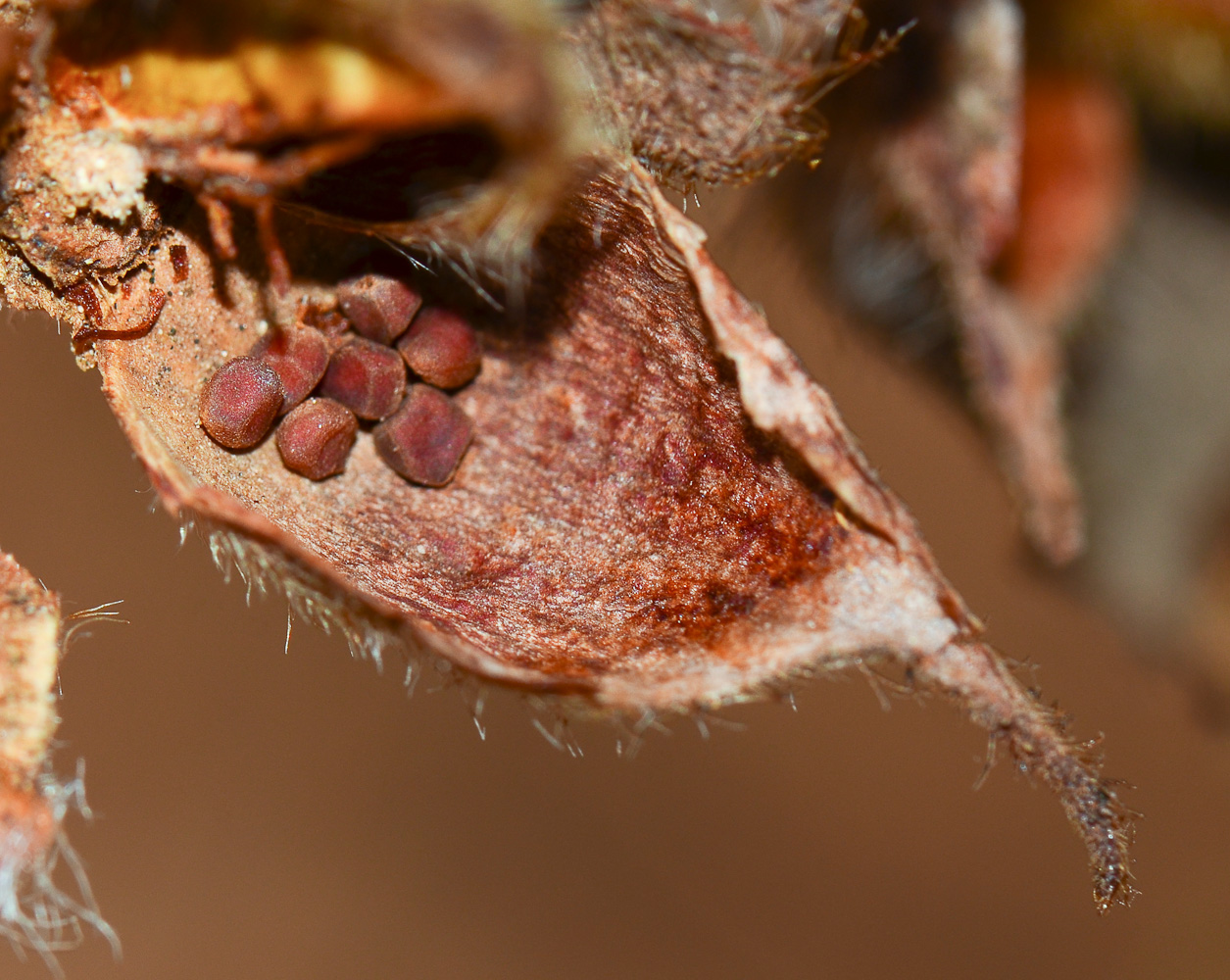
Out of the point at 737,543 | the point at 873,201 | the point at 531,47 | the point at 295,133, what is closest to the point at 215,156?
the point at 295,133

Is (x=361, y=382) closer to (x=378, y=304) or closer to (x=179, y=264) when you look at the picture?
(x=378, y=304)

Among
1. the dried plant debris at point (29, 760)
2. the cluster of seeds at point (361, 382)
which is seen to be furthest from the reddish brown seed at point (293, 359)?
the dried plant debris at point (29, 760)

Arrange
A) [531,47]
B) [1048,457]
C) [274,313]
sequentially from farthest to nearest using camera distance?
1. [1048,457]
2. [274,313]
3. [531,47]

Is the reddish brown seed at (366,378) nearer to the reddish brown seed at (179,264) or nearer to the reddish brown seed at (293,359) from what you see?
the reddish brown seed at (293,359)

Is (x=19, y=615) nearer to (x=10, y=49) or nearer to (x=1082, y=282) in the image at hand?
(x=10, y=49)

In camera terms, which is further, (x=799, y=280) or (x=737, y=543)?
(x=799, y=280)

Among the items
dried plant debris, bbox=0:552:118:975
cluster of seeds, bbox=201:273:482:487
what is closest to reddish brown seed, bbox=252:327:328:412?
cluster of seeds, bbox=201:273:482:487

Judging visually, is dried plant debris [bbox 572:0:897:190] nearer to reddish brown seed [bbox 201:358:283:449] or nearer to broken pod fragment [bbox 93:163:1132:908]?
broken pod fragment [bbox 93:163:1132:908]
